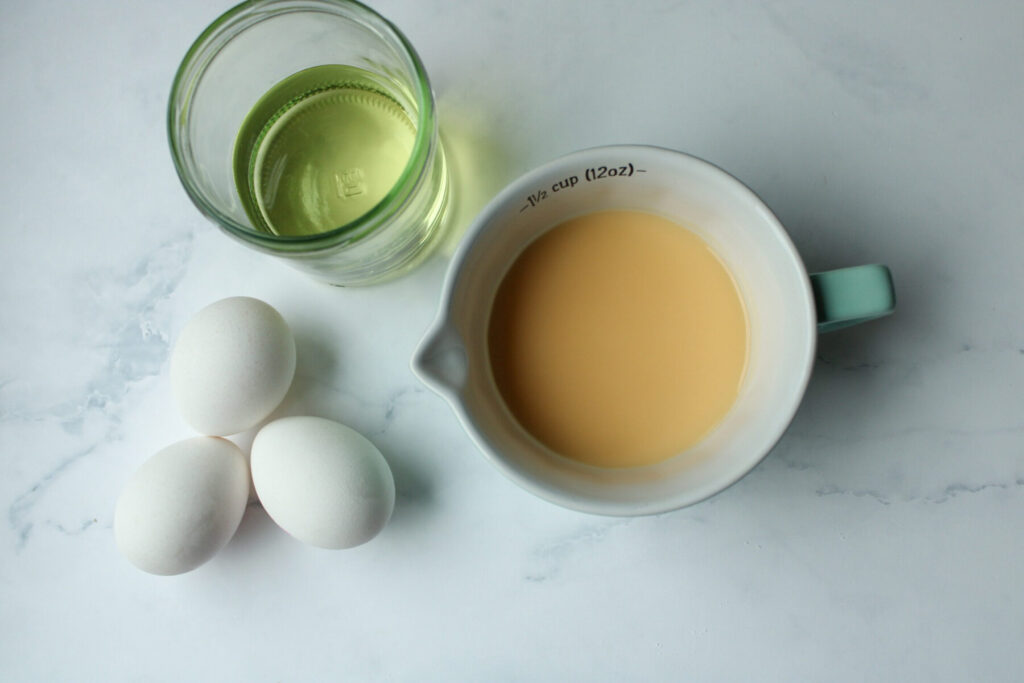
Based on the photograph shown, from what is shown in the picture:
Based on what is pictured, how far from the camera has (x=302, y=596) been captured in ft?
2.53

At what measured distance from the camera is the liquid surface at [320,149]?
28.2 inches

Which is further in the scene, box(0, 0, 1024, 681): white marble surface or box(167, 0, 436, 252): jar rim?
box(0, 0, 1024, 681): white marble surface

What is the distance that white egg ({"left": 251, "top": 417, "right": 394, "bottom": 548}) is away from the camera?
67cm

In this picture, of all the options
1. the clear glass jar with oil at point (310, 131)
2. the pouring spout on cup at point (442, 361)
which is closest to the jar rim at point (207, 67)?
the clear glass jar with oil at point (310, 131)

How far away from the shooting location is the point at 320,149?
0.72 m

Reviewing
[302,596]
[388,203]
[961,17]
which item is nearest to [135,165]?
[388,203]

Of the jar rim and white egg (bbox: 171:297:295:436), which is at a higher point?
the jar rim

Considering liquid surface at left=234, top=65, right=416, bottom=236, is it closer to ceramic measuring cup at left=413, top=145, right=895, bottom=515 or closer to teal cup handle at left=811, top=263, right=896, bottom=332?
ceramic measuring cup at left=413, top=145, right=895, bottom=515

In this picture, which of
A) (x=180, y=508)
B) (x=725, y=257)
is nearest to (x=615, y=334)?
(x=725, y=257)

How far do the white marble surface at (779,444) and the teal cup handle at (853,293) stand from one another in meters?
0.15

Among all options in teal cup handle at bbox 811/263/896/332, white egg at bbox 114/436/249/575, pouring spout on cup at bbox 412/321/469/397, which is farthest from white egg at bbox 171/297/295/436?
teal cup handle at bbox 811/263/896/332

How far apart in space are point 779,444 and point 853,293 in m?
0.21

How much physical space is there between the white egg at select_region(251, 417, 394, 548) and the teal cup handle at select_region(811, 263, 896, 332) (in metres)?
0.40

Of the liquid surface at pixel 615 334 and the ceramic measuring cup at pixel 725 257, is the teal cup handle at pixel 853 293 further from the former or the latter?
the liquid surface at pixel 615 334
